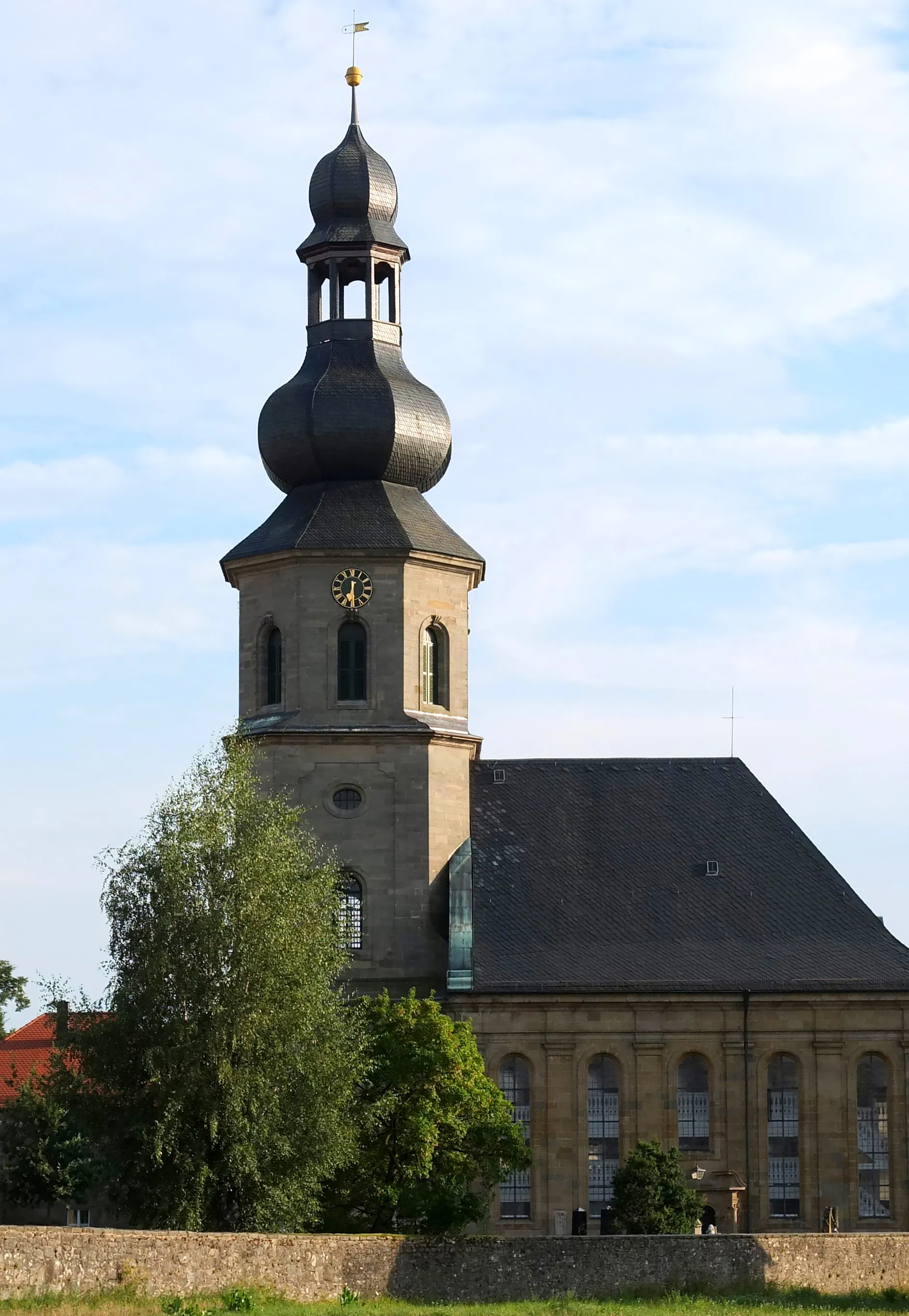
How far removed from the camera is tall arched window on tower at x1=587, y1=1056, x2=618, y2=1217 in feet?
196

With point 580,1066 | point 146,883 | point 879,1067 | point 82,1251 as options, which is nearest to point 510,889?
point 580,1066

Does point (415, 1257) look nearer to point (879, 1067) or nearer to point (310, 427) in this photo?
point (879, 1067)

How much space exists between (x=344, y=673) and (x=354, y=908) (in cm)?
576

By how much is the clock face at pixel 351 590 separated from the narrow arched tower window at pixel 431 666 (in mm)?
1805

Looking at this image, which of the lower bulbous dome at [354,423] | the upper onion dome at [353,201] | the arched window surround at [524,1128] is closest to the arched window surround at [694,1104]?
the arched window surround at [524,1128]

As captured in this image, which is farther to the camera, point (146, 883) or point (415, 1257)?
point (146, 883)

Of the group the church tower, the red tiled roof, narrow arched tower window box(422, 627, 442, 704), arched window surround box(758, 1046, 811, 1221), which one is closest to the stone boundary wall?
arched window surround box(758, 1046, 811, 1221)

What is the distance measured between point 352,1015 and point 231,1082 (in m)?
4.86

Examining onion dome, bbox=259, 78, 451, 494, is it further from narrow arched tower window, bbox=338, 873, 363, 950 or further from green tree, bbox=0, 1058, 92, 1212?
green tree, bbox=0, 1058, 92, 1212

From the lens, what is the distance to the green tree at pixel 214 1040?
1834 inches

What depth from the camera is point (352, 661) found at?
6209cm

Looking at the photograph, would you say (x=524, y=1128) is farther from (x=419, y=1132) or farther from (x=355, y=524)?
(x=355, y=524)

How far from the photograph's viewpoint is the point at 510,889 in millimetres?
62156

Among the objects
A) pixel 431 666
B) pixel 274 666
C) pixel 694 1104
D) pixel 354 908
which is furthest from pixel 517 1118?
pixel 274 666
